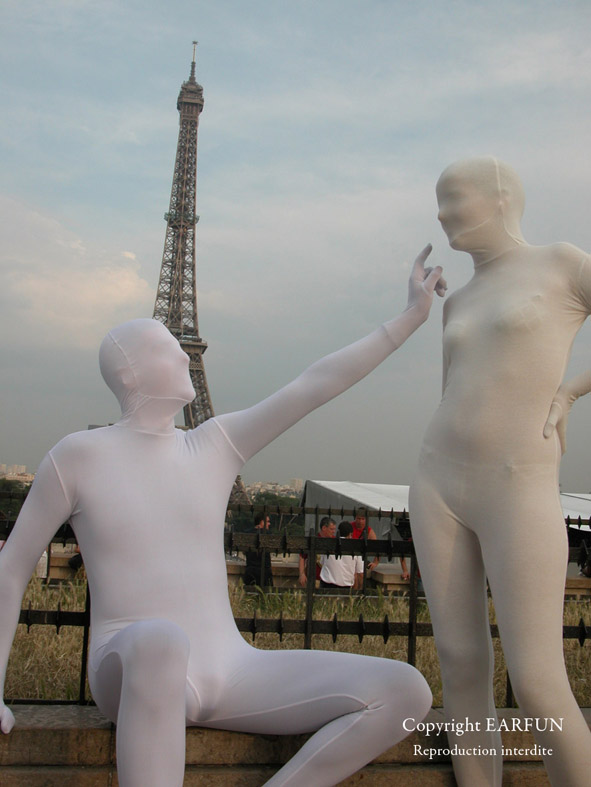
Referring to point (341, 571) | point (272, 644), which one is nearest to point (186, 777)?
point (272, 644)

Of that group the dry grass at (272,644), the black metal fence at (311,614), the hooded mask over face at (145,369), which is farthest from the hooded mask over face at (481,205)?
the dry grass at (272,644)

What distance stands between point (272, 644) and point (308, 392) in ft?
8.18

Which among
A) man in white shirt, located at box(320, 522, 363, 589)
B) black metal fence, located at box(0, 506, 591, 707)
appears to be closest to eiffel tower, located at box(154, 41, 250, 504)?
man in white shirt, located at box(320, 522, 363, 589)

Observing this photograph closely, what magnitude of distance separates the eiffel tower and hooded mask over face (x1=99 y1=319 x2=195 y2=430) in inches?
1054

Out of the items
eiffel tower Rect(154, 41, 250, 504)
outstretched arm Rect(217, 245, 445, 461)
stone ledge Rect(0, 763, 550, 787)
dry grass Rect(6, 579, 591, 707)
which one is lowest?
stone ledge Rect(0, 763, 550, 787)

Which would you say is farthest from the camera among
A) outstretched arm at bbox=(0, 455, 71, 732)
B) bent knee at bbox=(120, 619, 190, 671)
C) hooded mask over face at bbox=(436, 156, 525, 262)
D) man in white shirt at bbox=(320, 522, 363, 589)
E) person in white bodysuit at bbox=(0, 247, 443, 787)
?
man in white shirt at bbox=(320, 522, 363, 589)

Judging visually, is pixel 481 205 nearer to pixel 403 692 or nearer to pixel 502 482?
pixel 502 482

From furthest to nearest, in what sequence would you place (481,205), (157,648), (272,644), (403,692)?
(272,644), (481,205), (403,692), (157,648)

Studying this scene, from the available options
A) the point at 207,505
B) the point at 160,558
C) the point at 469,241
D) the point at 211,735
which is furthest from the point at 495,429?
the point at 211,735

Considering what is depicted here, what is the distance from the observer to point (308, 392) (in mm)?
2383

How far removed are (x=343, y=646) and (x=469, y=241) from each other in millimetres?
2708

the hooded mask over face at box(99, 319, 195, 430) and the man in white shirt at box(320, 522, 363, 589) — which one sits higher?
the hooded mask over face at box(99, 319, 195, 430)

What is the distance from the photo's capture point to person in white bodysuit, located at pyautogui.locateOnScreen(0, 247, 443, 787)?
1.96m

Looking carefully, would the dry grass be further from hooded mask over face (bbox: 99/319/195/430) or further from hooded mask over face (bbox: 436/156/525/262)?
hooded mask over face (bbox: 436/156/525/262)
